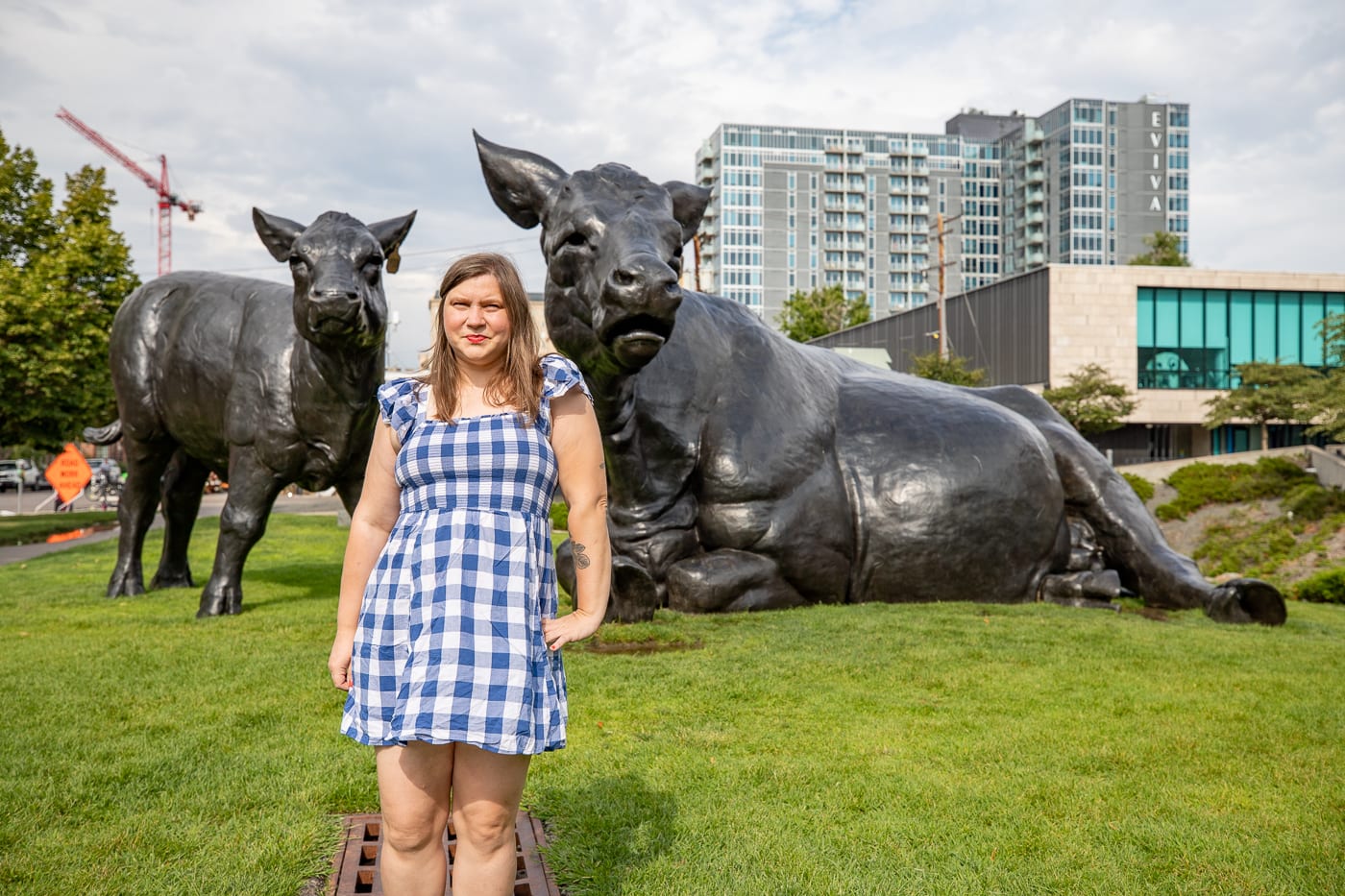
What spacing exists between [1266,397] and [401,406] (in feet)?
134

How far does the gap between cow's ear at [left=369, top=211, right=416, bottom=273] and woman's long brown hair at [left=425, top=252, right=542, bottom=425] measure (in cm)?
429

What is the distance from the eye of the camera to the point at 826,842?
321 centimetres

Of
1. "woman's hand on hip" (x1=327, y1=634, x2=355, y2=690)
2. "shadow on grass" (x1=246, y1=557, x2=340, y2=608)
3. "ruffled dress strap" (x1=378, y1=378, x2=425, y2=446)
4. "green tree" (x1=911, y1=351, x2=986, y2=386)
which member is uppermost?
"green tree" (x1=911, y1=351, x2=986, y2=386)

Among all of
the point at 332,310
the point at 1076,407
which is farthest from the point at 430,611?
the point at 1076,407

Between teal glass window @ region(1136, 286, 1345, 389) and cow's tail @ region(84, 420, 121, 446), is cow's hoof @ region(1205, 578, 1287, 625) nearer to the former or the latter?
cow's tail @ region(84, 420, 121, 446)

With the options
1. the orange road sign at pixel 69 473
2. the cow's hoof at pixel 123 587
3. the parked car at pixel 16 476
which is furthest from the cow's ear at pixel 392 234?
the parked car at pixel 16 476

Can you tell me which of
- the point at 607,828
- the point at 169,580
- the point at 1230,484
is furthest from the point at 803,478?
the point at 1230,484

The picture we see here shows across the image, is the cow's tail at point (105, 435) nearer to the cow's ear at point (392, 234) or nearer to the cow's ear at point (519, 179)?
the cow's ear at point (392, 234)

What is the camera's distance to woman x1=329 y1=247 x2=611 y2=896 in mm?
2299

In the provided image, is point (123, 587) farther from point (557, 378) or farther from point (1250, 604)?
point (1250, 604)

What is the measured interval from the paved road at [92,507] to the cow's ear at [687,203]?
8.92 metres

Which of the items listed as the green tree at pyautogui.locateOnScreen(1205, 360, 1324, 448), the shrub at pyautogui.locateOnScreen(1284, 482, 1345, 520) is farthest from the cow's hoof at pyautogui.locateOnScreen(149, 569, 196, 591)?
the green tree at pyautogui.locateOnScreen(1205, 360, 1324, 448)

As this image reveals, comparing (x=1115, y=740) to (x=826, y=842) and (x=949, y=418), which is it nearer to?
(x=826, y=842)

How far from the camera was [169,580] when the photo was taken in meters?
9.15
